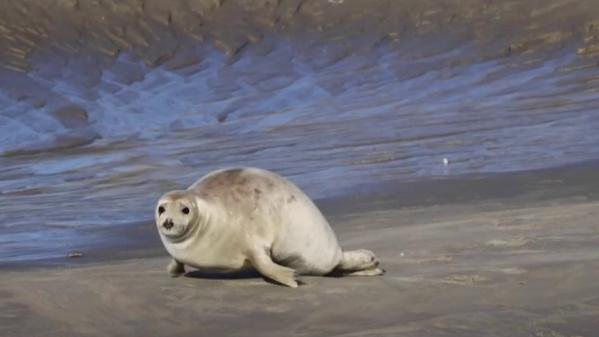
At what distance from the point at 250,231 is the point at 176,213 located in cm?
35

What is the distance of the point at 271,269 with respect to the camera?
6156 mm

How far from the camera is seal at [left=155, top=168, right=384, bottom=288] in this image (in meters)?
6.13

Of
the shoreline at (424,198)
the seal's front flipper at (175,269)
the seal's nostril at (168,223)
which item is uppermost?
the shoreline at (424,198)

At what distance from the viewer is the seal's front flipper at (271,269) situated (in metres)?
6.13

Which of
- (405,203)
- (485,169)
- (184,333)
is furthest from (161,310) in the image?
(485,169)

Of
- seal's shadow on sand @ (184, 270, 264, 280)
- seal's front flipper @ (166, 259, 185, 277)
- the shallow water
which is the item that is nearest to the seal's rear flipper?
seal's shadow on sand @ (184, 270, 264, 280)

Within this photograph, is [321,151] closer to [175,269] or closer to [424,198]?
[424,198]

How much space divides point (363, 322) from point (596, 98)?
33.8 feet

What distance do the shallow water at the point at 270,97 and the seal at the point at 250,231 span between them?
3034mm

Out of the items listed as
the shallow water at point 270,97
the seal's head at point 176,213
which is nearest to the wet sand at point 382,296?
the seal's head at point 176,213

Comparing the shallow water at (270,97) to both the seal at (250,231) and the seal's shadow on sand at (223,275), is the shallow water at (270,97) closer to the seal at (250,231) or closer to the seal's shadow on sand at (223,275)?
the seal's shadow on sand at (223,275)

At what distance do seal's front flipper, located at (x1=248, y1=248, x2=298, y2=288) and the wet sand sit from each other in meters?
0.04

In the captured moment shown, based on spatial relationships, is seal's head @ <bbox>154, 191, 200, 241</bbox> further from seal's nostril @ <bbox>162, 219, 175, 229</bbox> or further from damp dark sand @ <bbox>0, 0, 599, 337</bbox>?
damp dark sand @ <bbox>0, 0, 599, 337</bbox>

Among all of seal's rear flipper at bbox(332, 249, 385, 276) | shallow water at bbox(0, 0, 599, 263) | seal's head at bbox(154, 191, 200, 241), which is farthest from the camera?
shallow water at bbox(0, 0, 599, 263)
